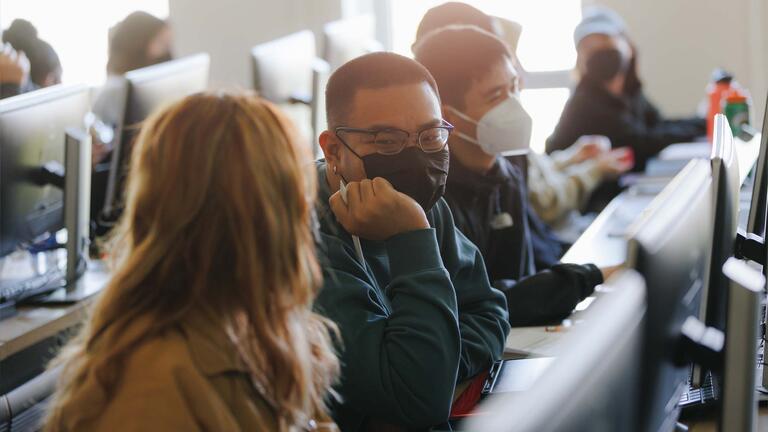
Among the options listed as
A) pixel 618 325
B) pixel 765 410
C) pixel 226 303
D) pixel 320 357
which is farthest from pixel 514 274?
pixel 618 325

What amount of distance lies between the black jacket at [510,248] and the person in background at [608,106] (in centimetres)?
173

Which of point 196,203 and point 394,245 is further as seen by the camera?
point 394,245

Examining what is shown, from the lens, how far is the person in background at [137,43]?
412 centimetres

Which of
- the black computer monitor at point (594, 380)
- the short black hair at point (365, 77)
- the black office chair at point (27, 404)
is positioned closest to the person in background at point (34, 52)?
the black office chair at point (27, 404)

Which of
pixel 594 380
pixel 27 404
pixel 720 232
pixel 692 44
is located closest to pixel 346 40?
pixel 692 44

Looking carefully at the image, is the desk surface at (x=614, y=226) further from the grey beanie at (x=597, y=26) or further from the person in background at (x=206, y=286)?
the person in background at (x=206, y=286)

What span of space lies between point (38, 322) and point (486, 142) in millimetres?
1061

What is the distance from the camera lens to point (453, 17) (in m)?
2.46

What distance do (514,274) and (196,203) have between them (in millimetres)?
1233

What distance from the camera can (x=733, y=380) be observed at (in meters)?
1.05

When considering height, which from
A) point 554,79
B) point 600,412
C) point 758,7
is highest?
point 600,412

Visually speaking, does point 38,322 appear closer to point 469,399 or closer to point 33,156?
point 33,156

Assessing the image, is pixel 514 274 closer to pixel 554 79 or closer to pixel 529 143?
pixel 529 143

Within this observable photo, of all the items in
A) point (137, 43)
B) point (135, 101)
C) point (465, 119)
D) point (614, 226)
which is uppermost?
point (465, 119)
